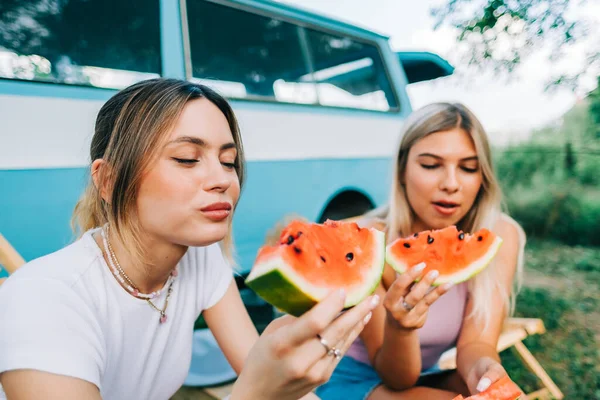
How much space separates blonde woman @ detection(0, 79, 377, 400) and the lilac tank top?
3.09ft

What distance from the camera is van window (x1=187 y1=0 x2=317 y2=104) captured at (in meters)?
3.34

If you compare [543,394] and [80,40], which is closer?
[80,40]

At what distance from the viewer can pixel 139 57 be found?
2.93 m

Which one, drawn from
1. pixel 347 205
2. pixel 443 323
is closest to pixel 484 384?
pixel 443 323

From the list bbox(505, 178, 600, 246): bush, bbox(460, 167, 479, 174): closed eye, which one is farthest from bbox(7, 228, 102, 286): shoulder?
bbox(505, 178, 600, 246): bush

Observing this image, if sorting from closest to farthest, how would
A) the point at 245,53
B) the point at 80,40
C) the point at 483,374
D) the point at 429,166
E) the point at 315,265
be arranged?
1. the point at 315,265
2. the point at 483,374
3. the point at 429,166
4. the point at 80,40
5. the point at 245,53

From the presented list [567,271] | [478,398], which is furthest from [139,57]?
[567,271]

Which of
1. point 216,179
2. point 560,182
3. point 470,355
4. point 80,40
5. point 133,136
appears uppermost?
point 80,40

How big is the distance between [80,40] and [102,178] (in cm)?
157

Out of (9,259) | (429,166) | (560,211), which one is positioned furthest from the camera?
(560,211)

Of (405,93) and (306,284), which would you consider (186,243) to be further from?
(405,93)

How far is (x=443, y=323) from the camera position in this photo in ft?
7.27

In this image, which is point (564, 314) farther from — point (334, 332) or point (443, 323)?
point (334, 332)

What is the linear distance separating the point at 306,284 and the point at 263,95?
9.37ft
